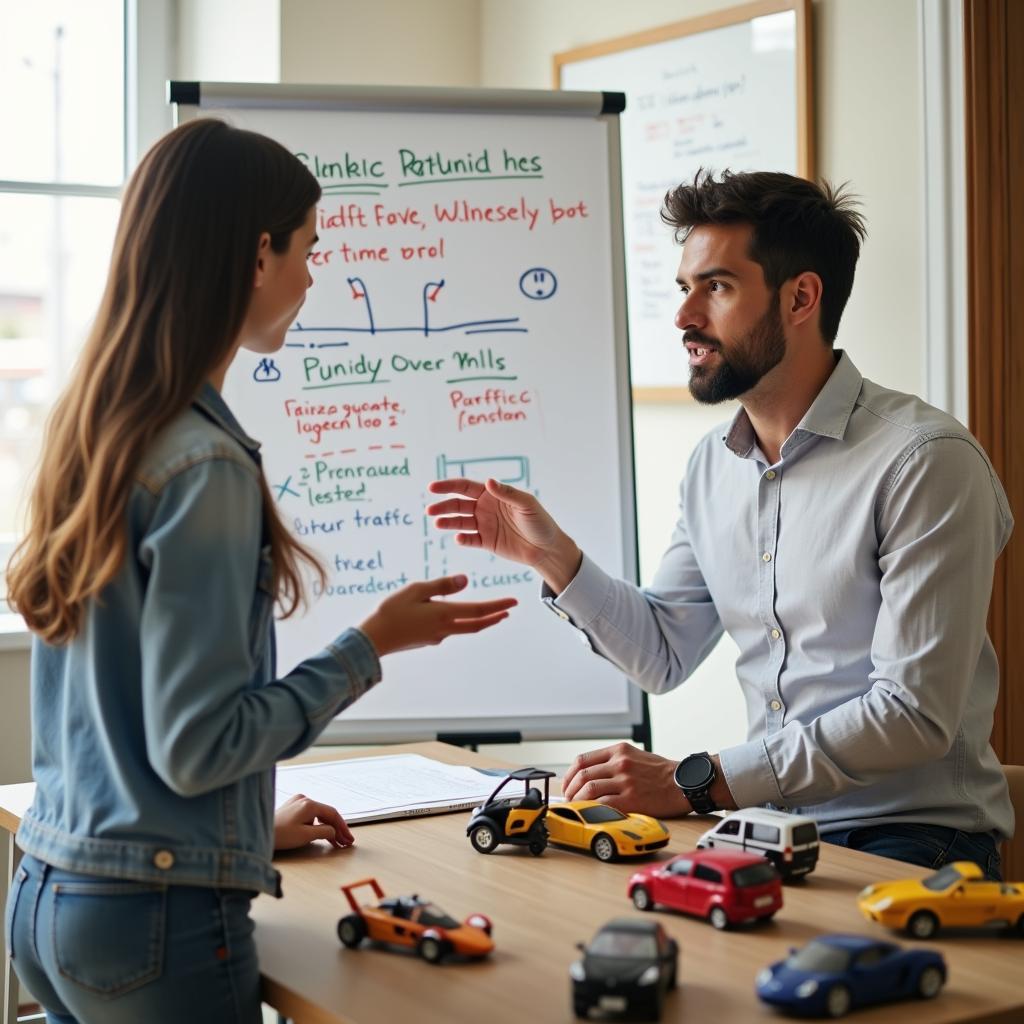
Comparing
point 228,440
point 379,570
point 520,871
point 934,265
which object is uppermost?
point 934,265

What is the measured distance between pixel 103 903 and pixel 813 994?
0.58 meters

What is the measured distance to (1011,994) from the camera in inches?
42.3

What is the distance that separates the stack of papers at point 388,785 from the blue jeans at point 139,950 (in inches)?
21.9

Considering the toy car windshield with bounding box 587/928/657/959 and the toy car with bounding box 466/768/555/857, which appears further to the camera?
the toy car with bounding box 466/768/555/857

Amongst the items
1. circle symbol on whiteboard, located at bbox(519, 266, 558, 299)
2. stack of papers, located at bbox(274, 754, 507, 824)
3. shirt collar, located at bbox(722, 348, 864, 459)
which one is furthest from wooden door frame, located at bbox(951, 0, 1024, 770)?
stack of papers, located at bbox(274, 754, 507, 824)

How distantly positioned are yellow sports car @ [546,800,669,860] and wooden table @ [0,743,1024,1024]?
2 centimetres

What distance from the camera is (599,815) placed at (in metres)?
1.54

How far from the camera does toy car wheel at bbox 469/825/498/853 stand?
1521mm

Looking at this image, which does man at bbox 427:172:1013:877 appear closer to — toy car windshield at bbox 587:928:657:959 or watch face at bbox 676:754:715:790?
watch face at bbox 676:754:715:790

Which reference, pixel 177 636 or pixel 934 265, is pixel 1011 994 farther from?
pixel 934 265

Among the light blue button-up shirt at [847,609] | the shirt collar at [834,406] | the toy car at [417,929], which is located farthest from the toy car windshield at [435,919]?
the shirt collar at [834,406]

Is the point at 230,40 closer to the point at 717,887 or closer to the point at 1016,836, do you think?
the point at 1016,836

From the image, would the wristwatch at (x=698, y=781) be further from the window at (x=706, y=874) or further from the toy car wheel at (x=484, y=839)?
the window at (x=706, y=874)

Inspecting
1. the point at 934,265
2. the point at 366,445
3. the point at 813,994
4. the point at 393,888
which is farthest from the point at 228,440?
the point at 934,265
